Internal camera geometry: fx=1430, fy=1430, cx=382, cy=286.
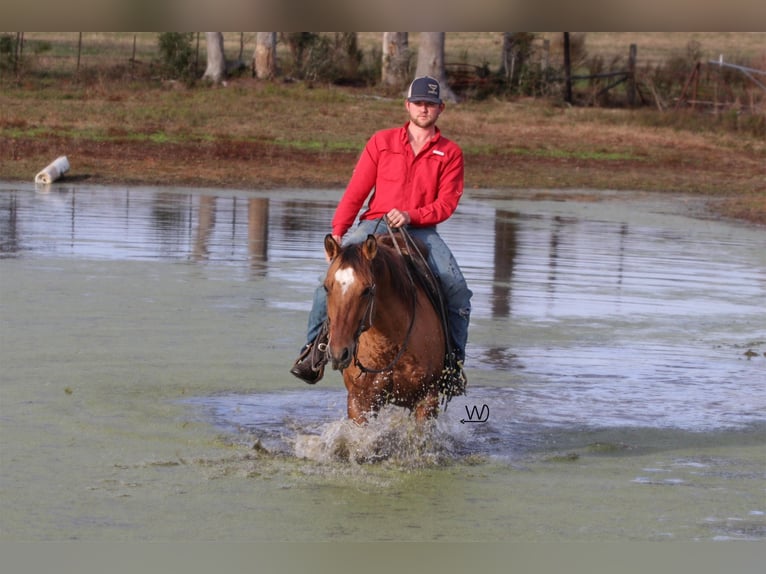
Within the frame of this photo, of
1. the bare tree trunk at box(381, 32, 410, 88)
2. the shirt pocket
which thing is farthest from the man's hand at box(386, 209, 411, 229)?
the bare tree trunk at box(381, 32, 410, 88)

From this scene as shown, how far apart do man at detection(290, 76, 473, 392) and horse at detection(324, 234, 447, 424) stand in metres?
0.20

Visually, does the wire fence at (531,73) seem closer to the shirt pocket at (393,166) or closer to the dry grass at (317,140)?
the dry grass at (317,140)

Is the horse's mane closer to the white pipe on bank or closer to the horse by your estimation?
the horse

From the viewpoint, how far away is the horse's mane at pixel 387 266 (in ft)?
22.0

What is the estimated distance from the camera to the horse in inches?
260

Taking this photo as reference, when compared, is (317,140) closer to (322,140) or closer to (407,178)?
(322,140)

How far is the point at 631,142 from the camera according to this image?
33625 mm

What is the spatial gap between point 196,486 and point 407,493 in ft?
3.38

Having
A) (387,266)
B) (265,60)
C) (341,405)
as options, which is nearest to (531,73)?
(265,60)

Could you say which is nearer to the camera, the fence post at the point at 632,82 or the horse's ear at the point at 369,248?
the horse's ear at the point at 369,248

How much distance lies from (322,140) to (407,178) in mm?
23635

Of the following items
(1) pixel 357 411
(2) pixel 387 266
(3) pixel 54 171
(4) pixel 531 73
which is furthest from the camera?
(4) pixel 531 73

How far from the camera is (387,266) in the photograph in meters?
7.07

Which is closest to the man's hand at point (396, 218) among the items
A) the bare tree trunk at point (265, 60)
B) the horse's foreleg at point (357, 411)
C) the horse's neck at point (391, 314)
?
the horse's neck at point (391, 314)
